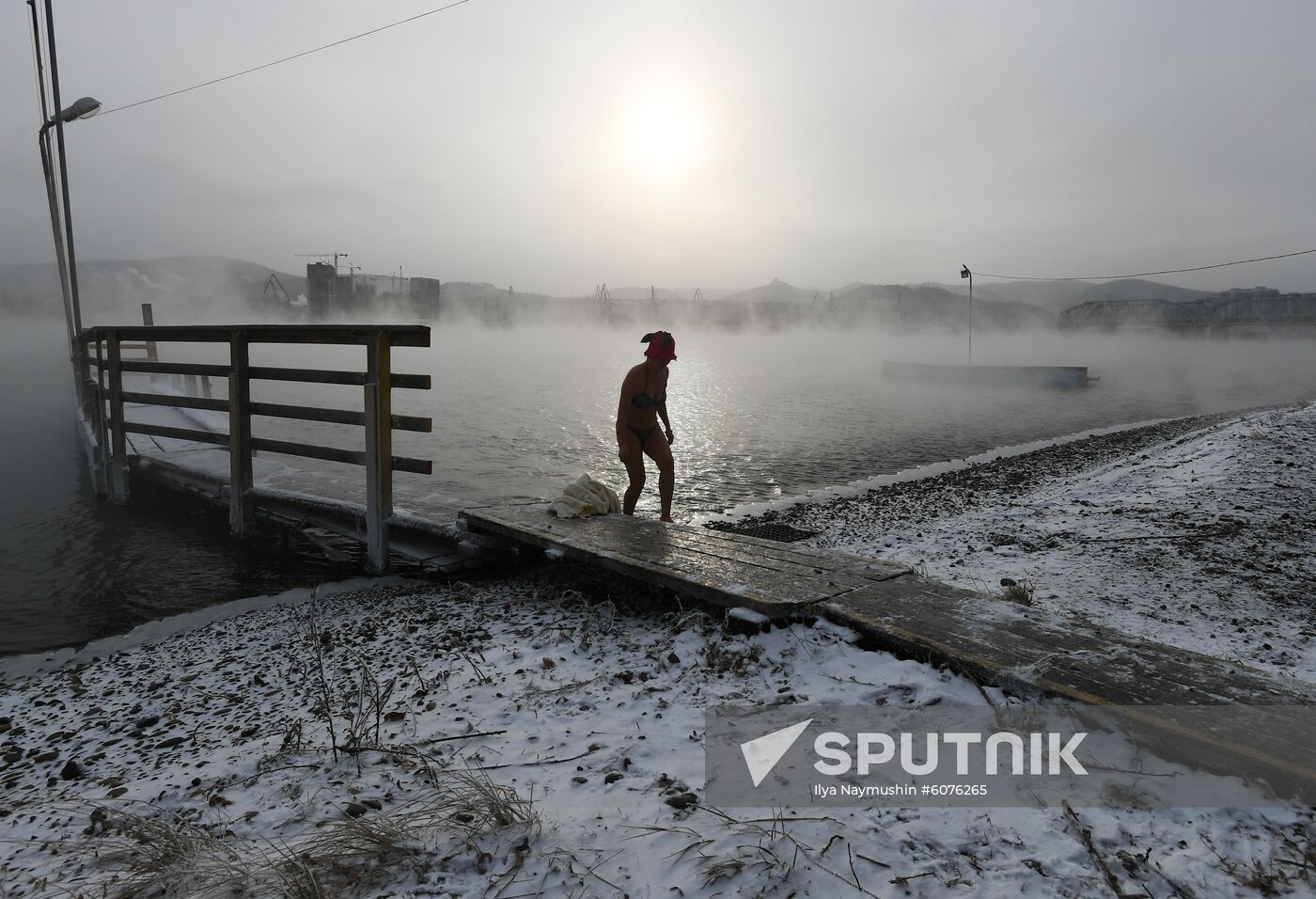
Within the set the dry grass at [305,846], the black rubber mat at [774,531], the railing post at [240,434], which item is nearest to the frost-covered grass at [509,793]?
the dry grass at [305,846]

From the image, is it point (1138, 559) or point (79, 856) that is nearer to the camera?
point (79, 856)

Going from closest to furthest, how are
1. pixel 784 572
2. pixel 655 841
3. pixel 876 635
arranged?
1. pixel 655 841
2. pixel 876 635
3. pixel 784 572

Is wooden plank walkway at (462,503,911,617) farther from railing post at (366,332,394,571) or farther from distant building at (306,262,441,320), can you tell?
distant building at (306,262,441,320)

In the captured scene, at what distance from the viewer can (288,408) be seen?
829 centimetres

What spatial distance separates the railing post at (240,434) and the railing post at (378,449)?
2144 millimetres

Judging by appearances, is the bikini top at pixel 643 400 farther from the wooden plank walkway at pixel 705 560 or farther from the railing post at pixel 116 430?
the railing post at pixel 116 430

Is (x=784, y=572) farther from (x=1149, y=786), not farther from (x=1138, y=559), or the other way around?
(x=1138, y=559)

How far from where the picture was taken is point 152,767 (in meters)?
3.62

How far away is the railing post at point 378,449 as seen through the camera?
23.4ft

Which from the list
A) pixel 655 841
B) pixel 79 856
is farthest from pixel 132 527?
pixel 655 841

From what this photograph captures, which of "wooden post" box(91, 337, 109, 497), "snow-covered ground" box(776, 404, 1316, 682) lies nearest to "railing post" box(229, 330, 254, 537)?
"wooden post" box(91, 337, 109, 497)

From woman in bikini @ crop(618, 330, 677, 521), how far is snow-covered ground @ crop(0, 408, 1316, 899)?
2.68 m

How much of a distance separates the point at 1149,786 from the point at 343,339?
7267mm

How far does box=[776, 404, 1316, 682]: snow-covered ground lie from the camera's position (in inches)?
213
